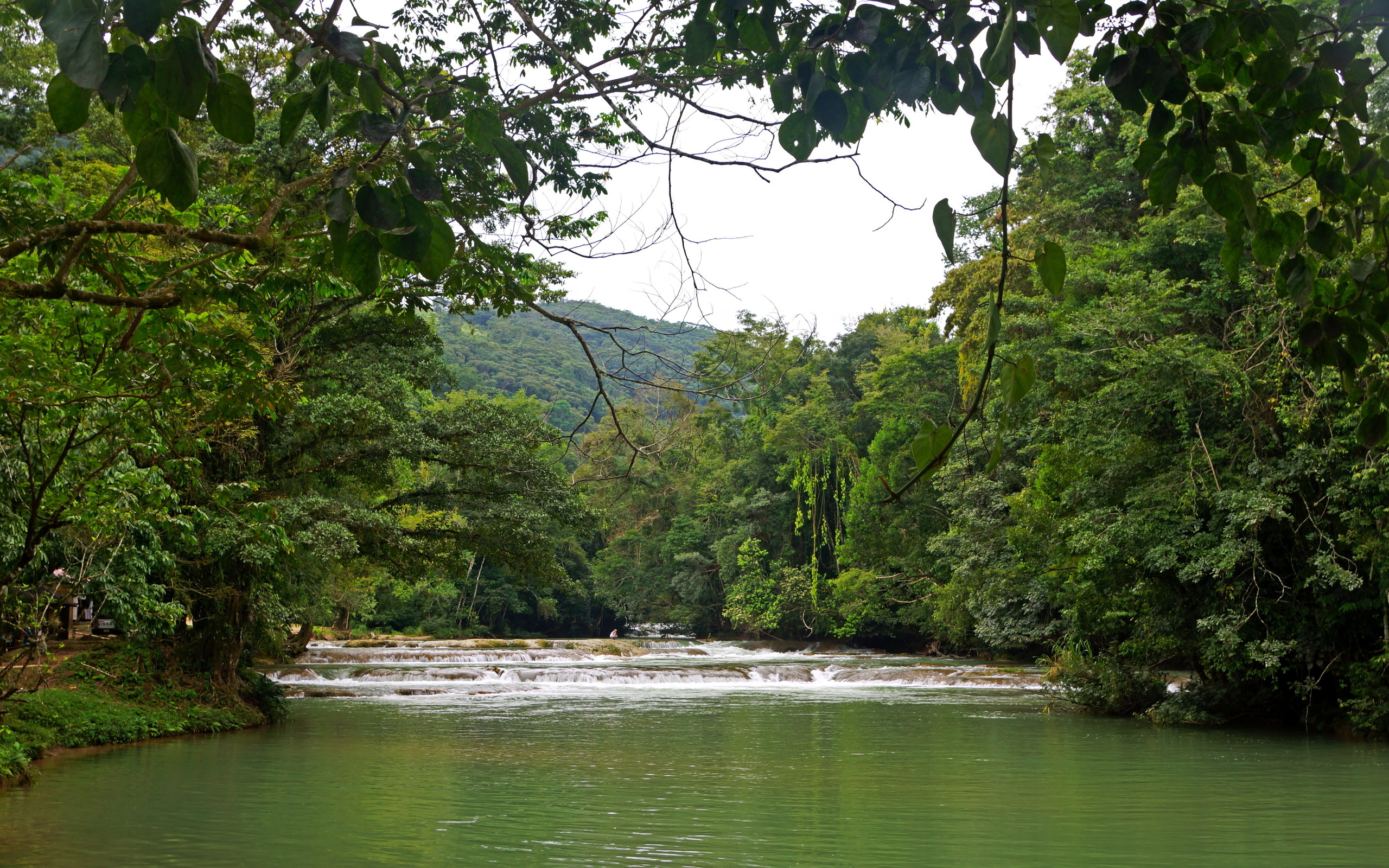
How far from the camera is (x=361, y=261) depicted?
3.80 feet

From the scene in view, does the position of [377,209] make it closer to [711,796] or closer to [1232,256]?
[1232,256]

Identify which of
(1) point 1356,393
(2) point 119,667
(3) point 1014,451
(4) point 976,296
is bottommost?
(2) point 119,667

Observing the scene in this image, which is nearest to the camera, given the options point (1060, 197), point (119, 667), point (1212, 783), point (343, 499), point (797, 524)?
point (1212, 783)

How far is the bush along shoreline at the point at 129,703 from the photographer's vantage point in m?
10.4

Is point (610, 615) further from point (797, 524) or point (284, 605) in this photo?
point (284, 605)

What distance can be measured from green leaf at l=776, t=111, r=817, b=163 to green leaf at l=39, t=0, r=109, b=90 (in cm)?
81

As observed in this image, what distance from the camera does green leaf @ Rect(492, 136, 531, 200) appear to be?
1.22 metres

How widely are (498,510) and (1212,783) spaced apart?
31.9 ft

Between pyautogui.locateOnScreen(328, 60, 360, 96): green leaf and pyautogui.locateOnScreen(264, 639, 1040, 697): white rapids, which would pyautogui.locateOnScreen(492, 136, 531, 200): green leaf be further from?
pyautogui.locateOnScreen(264, 639, 1040, 697): white rapids

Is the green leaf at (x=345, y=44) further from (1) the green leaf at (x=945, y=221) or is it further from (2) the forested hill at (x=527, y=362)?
(2) the forested hill at (x=527, y=362)

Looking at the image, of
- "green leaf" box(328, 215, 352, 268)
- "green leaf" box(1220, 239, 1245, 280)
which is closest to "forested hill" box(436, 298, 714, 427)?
"green leaf" box(1220, 239, 1245, 280)

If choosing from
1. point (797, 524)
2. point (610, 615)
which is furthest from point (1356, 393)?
point (610, 615)

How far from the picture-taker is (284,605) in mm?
14805

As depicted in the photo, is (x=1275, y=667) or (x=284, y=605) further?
(x=284, y=605)
